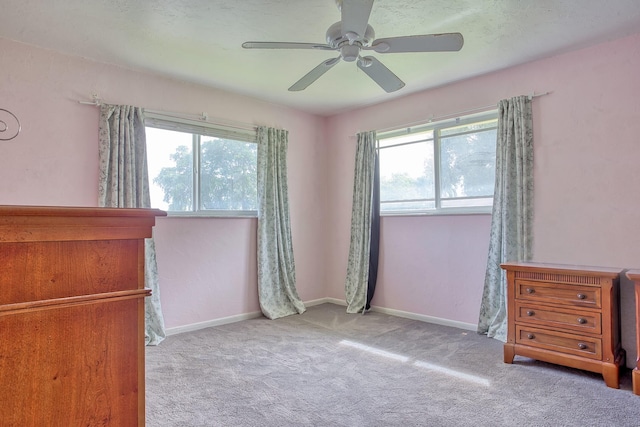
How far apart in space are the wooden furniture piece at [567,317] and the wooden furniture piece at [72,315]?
2644mm

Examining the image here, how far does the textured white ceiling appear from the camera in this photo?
228 cm

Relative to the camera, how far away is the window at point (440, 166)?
3.52 meters

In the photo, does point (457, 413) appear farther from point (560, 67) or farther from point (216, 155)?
point (216, 155)

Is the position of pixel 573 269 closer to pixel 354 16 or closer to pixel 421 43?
pixel 421 43

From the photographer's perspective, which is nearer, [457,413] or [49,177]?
[457,413]

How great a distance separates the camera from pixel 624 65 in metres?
2.70

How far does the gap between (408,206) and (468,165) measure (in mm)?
784

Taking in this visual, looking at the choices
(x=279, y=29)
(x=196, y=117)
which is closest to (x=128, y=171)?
(x=196, y=117)

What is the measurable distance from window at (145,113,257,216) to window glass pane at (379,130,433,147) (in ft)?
4.96

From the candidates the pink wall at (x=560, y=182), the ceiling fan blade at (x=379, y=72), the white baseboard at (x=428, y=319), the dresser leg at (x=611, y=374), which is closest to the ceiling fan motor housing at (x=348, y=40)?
the ceiling fan blade at (x=379, y=72)

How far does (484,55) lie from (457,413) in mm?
2659

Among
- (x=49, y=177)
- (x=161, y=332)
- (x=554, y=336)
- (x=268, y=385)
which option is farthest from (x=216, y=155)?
(x=554, y=336)

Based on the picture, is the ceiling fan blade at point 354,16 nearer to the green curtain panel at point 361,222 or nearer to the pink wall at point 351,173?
the pink wall at point 351,173

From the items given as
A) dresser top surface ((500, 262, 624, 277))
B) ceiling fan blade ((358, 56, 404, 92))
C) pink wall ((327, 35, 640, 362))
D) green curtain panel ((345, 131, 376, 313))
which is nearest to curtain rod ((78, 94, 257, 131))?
green curtain panel ((345, 131, 376, 313))
